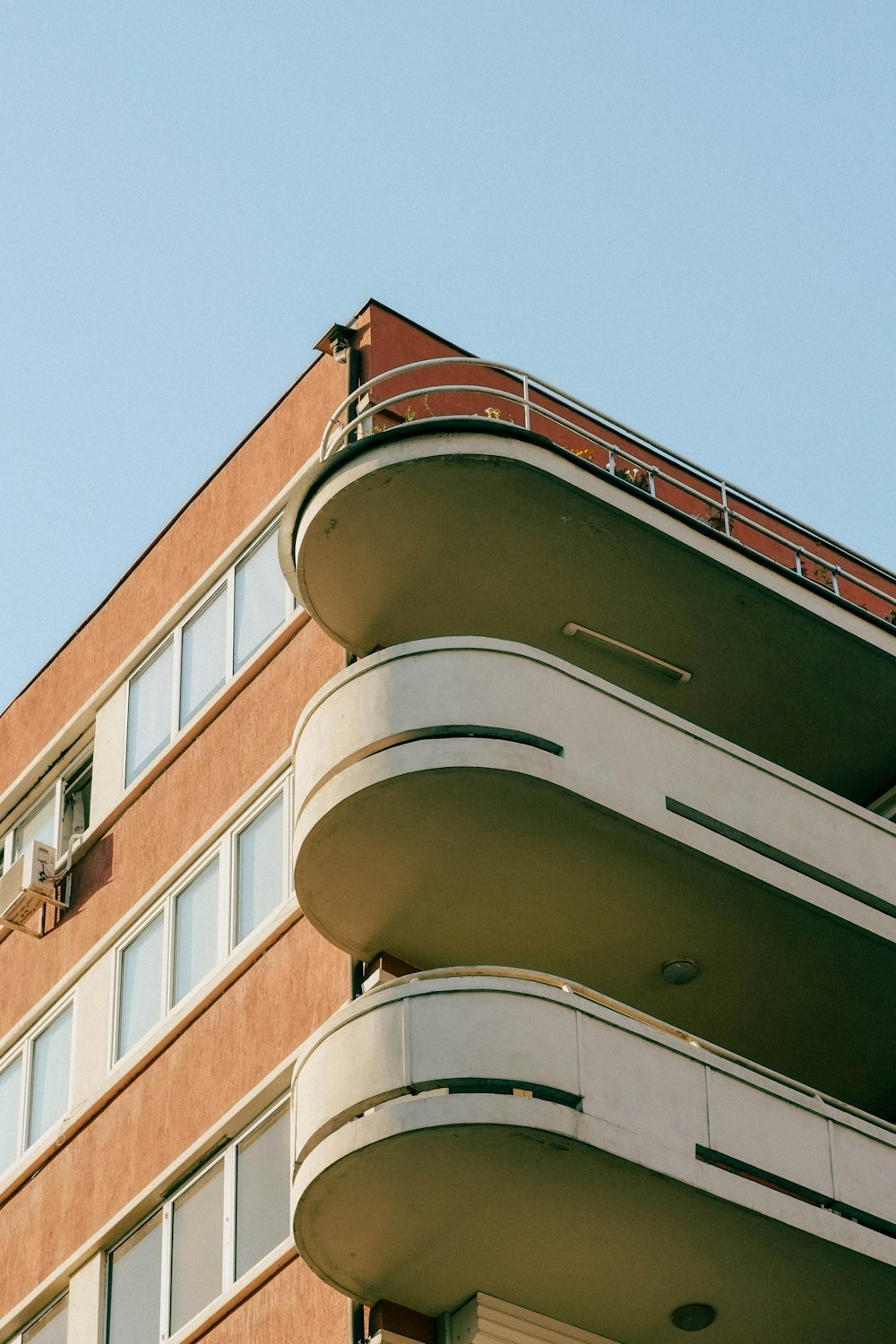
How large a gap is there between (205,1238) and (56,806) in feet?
23.1

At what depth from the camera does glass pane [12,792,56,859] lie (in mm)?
23500

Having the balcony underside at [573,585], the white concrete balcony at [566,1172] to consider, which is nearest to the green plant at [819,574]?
the balcony underside at [573,585]

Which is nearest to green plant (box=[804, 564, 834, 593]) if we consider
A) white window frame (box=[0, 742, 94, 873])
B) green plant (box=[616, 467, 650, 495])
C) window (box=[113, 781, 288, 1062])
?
green plant (box=[616, 467, 650, 495])

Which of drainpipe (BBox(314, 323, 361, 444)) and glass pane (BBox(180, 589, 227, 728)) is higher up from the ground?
drainpipe (BBox(314, 323, 361, 444))

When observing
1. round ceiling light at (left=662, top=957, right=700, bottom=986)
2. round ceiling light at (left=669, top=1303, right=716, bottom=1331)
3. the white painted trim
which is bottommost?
the white painted trim

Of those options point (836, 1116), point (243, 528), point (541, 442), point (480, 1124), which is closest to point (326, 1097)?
point (480, 1124)

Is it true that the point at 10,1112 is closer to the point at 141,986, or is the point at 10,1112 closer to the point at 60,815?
the point at 141,986

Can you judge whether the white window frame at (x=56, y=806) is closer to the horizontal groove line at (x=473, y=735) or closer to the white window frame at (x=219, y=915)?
the white window frame at (x=219, y=915)

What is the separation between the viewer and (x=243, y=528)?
2161 centimetres

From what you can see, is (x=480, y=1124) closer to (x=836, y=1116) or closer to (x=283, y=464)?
(x=836, y=1116)

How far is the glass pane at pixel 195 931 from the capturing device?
19359mm

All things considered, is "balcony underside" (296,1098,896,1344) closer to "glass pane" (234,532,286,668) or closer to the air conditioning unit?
"glass pane" (234,532,286,668)

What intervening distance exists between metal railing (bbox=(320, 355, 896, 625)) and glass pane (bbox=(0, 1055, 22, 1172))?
711 cm

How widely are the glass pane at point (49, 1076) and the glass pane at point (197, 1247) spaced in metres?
2.90
